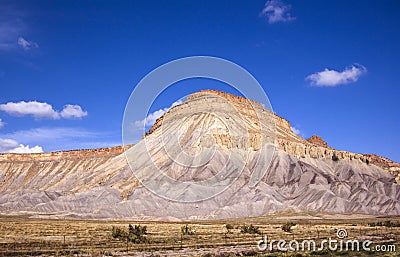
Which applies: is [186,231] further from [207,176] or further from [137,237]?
[207,176]

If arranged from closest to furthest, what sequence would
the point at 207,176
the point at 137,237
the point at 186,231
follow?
the point at 137,237
the point at 186,231
the point at 207,176

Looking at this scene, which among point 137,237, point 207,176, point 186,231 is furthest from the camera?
point 207,176

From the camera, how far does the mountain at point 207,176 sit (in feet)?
324

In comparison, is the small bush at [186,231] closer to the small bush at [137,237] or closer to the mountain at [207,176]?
the small bush at [137,237]

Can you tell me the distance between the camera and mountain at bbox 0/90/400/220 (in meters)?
98.8

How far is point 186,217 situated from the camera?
9069 centimetres

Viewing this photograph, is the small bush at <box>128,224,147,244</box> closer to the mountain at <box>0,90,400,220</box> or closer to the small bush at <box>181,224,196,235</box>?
the small bush at <box>181,224,196,235</box>

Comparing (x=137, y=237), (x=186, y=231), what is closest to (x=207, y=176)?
(x=186, y=231)

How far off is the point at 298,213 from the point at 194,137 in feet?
121

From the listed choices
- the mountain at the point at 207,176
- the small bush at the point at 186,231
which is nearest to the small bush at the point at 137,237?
the small bush at the point at 186,231

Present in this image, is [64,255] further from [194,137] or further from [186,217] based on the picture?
[194,137]

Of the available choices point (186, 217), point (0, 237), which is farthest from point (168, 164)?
point (0, 237)

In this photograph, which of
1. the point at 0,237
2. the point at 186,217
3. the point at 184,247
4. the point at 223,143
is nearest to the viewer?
the point at 184,247

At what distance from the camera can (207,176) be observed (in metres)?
107
